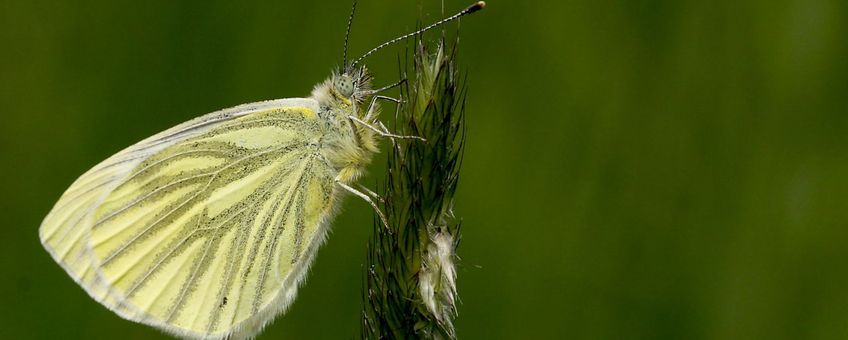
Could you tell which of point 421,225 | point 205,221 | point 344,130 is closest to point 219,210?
point 205,221

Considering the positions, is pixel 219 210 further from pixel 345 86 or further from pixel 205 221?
pixel 345 86

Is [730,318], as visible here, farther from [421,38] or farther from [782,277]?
[421,38]

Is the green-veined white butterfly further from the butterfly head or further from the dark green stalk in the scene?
the dark green stalk

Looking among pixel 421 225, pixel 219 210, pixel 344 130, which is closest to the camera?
pixel 421 225

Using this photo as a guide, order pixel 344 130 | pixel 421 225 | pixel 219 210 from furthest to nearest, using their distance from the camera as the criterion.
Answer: pixel 219 210 < pixel 344 130 < pixel 421 225

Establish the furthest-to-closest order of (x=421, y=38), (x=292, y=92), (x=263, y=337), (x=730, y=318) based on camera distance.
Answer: (x=292, y=92) < (x=263, y=337) < (x=730, y=318) < (x=421, y=38)

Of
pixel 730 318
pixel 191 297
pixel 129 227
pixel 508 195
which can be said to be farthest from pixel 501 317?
pixel 129 227
